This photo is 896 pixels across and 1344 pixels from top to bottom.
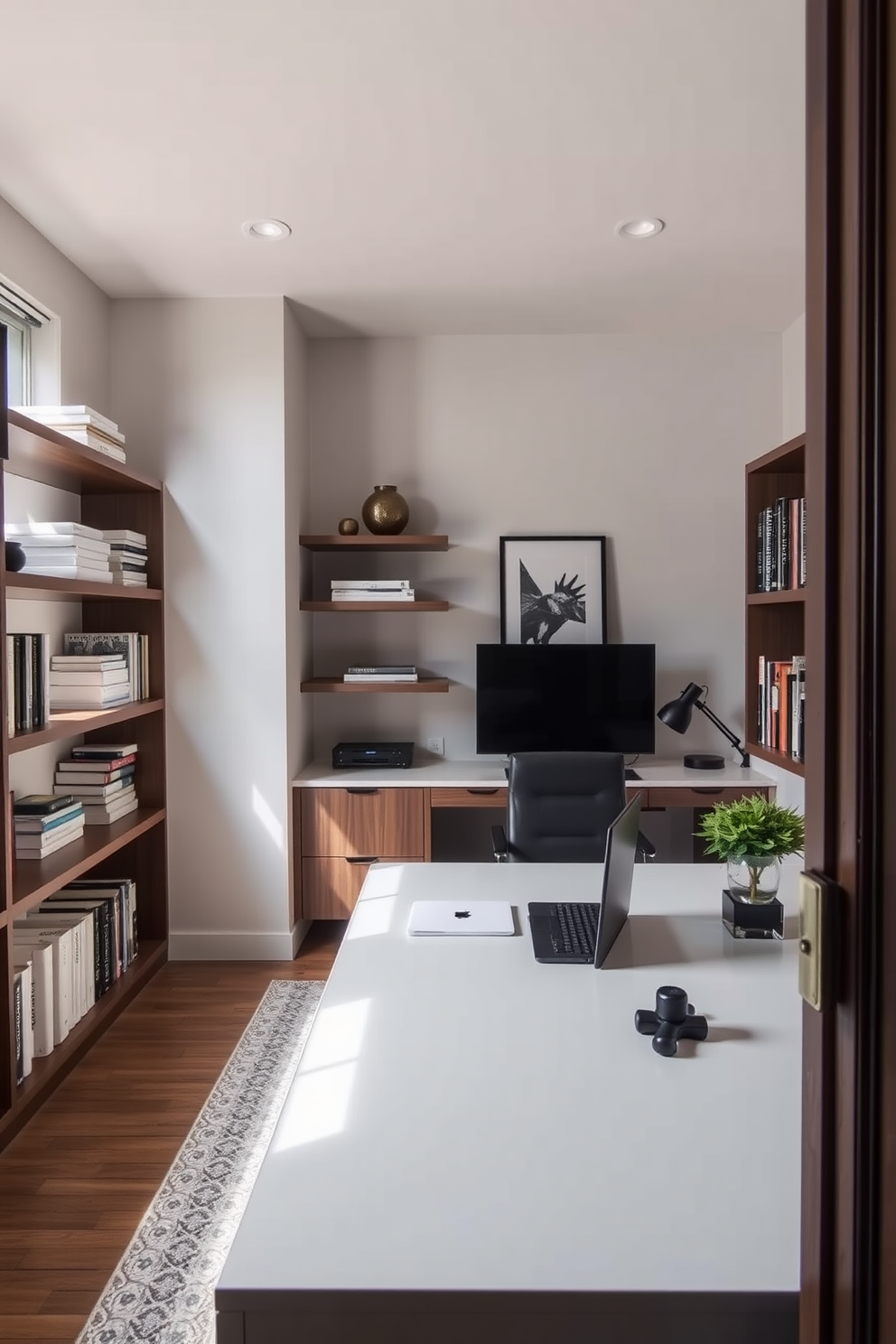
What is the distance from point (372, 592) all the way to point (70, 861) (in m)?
1.65

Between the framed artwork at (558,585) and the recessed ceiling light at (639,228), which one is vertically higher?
the recessed ceiling light at (639,228)

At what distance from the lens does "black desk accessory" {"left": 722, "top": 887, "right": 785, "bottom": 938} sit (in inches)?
72.1

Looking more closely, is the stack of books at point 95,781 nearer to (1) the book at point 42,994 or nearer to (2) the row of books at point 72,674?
(2) the row of books at point 72,674

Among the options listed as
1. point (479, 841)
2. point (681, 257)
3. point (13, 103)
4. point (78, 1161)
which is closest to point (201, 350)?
point (13, 103)

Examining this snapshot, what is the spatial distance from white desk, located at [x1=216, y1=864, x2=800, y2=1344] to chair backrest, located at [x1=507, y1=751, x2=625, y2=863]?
3.63 ft

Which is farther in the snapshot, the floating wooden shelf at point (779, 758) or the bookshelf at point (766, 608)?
the bookshelf at point (766, 608)

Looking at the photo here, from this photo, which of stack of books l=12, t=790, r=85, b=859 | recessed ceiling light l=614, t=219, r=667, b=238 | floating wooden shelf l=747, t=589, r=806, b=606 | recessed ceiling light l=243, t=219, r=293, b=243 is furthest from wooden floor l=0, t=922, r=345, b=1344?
recessed ceiling light l=614, t=219, r=667, b=238

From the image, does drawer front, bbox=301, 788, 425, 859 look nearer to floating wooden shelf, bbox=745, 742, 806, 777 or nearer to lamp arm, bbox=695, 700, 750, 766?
lamp arm, bbox=695, 700, 750, 766

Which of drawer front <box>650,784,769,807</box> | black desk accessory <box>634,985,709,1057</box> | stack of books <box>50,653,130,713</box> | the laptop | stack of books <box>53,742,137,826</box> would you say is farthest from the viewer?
drawer front <box>650,784,769,807</box>

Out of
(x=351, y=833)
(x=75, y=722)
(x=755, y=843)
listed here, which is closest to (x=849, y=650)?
(x=755, y=843)

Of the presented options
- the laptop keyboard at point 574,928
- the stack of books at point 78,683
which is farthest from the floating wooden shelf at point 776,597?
the stack of books at point 78,683

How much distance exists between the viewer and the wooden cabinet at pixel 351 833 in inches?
142

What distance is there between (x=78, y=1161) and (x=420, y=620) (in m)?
2.54

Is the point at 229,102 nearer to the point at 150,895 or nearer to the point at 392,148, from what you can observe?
the point at 392,148
